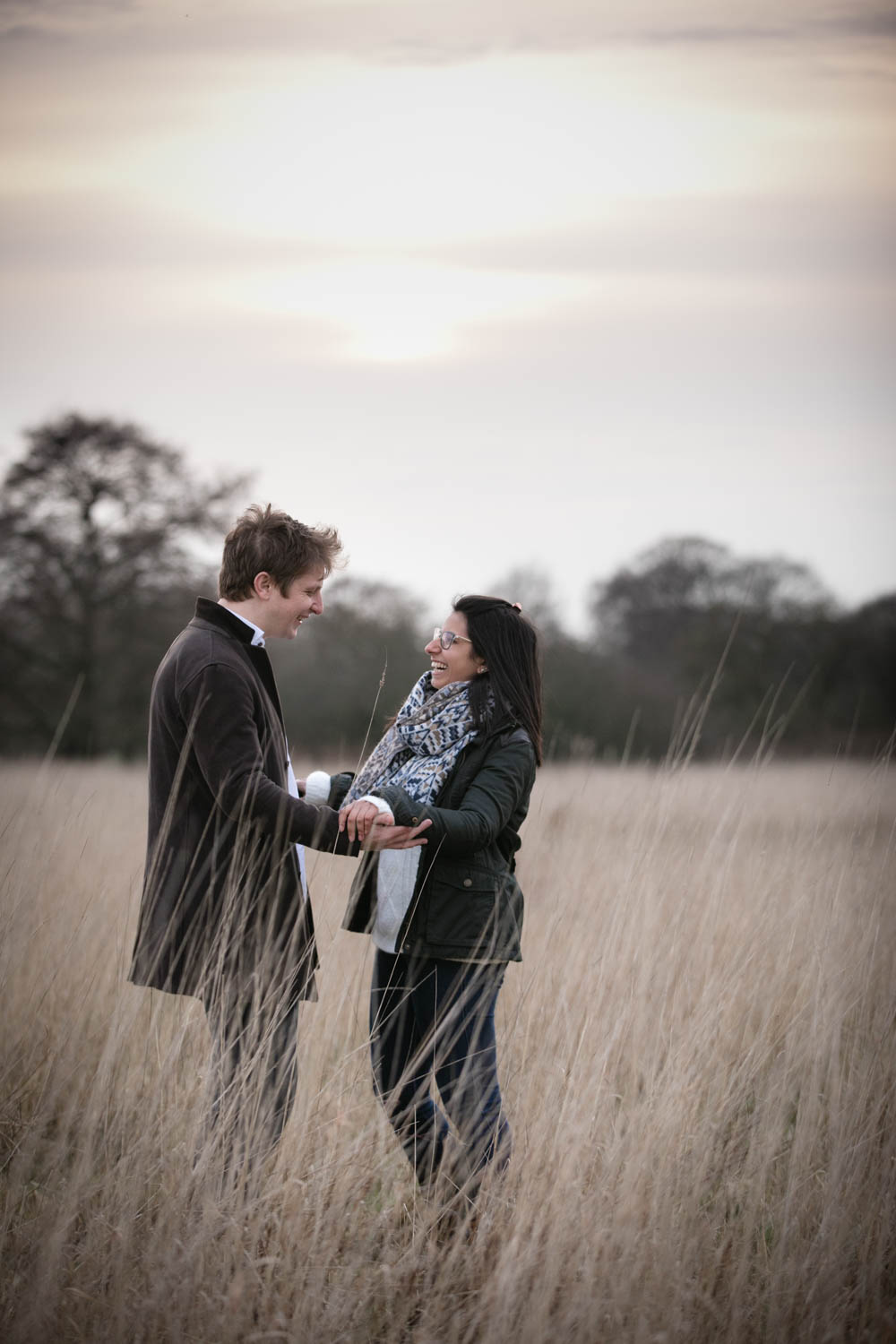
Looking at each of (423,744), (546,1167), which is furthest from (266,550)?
(546,1167)

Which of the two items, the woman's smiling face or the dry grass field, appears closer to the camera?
the dry grass field

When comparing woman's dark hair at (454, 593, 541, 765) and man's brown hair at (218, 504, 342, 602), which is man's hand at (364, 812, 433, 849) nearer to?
woman's dark hair at (454, 593, 541, 765)

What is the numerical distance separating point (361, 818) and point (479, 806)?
0.29m

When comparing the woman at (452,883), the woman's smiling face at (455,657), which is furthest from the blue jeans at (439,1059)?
the woman's smiling face at (455,657)

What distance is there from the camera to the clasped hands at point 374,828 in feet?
8.09

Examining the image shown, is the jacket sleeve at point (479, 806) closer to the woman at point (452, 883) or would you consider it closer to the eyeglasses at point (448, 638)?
the woman at point (452, 883)

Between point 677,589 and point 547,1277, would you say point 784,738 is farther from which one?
point 547,1277

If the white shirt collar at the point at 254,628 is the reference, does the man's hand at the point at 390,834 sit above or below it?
below

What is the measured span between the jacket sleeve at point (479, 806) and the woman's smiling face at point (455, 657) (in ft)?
0.78

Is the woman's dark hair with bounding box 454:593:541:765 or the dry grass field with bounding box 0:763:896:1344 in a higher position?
the woman's dark hair with bounding box 454:593:541:765

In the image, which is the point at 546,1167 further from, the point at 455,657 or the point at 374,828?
the point at 455,657

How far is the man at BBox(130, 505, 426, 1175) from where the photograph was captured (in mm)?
2465

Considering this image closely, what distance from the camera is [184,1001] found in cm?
310

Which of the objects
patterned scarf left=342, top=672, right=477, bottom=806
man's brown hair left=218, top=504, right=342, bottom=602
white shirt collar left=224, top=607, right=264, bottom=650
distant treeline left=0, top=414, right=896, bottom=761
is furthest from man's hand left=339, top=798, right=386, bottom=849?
distant treeline left=0, top=414, right=896, bottom=761
